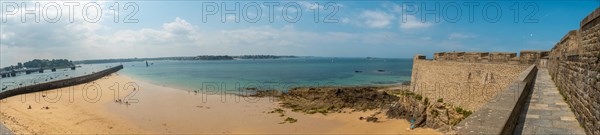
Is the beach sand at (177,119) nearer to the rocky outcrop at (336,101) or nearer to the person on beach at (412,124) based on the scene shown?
the person on beach at (412,124)

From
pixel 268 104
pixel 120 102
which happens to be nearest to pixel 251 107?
pixel 268 104

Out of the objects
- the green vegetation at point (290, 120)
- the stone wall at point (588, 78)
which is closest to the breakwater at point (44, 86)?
the green vegetation at point (290, 120)

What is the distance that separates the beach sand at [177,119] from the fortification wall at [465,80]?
1990 mm

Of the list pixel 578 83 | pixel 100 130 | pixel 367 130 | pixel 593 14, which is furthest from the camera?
pixel 100 130

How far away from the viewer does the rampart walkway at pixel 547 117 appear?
4461 millimetres

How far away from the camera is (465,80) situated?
12.9 meters

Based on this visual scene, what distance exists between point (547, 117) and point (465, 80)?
8347 millimetres

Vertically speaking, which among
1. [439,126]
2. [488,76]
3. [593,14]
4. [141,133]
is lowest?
[141,133]

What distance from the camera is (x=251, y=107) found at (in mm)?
25484

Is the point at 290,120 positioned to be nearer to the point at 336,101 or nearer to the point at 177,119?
the point at 336,101

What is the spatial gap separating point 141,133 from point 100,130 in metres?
2.67

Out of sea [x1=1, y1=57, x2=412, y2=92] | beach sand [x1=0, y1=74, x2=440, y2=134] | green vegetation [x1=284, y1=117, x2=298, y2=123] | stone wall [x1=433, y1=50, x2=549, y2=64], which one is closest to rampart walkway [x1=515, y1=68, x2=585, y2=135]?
stone wall [x1=433, y1=50, x2=549, y2=64]

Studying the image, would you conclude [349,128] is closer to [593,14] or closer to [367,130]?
[367,130]

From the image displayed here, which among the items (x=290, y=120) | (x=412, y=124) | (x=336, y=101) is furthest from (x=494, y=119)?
(x=336, y=101)
